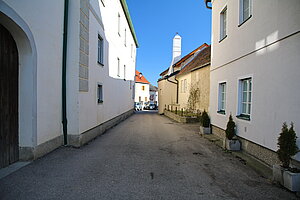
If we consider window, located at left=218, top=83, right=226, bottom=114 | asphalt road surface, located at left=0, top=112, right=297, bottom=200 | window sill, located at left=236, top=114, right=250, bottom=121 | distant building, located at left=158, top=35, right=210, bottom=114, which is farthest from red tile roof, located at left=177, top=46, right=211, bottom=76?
asphalt road surface, located at left=0, top=112, right=297, bottom=200

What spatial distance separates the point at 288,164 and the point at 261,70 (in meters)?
2.43

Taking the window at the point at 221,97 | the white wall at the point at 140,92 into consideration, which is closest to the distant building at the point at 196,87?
the window at the point at 221,97

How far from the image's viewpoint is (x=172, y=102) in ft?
67.3

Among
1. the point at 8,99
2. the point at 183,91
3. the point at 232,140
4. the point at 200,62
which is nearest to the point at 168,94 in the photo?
the point at 183,91

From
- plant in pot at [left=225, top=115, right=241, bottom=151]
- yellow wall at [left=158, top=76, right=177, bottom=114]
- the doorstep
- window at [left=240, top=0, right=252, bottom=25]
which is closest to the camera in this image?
the doorstep

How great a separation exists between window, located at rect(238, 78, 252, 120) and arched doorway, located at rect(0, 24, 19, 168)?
6276mm

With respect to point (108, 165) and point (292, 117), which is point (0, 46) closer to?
point (108, 165)

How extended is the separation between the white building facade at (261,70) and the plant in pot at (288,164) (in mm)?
359

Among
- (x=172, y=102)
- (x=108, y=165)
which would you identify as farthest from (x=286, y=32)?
(x=172, y=102)

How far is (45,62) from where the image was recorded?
15.7 feet

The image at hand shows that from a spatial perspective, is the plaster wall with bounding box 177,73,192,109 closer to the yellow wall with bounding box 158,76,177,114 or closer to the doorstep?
the yellow wall with bounding box 158,76,177,114

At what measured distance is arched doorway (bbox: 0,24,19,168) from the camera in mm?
3799

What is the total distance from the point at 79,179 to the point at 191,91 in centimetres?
1172

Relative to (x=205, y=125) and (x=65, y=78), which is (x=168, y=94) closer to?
(x=205, y=125)
